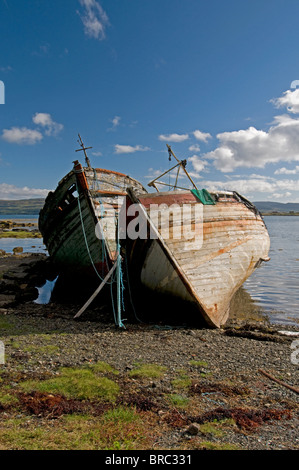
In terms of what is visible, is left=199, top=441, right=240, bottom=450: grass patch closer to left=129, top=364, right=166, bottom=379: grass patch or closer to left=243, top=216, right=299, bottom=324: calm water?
left=129, top=364, right=166, bottom=379: grass patch

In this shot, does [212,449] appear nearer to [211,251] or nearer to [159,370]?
[159,370]

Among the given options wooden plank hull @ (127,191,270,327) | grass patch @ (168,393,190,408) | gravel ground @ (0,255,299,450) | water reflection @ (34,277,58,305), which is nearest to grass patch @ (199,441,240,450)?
gravel ground @ (0,255,299,450)

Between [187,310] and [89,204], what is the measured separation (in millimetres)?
6291

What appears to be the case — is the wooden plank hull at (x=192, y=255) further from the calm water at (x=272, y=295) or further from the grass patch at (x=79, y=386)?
the grass patch at (x=79, y=386)

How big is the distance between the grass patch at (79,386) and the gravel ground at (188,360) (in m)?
0.31

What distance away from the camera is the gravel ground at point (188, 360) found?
4133 millimetres

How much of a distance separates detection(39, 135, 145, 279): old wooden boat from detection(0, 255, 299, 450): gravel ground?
3.20 metres

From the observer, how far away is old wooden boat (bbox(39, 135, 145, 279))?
1286 cm

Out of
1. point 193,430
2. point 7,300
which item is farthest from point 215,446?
point 7,300

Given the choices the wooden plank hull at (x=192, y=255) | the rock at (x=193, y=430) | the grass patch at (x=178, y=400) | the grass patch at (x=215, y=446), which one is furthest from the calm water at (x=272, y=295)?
the grass patch at (x=215, y=446)

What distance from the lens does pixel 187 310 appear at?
31.1 feet

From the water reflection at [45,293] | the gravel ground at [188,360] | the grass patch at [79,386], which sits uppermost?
the grass patch at [79,386]

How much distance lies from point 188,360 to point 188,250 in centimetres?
350

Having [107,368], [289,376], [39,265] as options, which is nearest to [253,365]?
[289,376]
